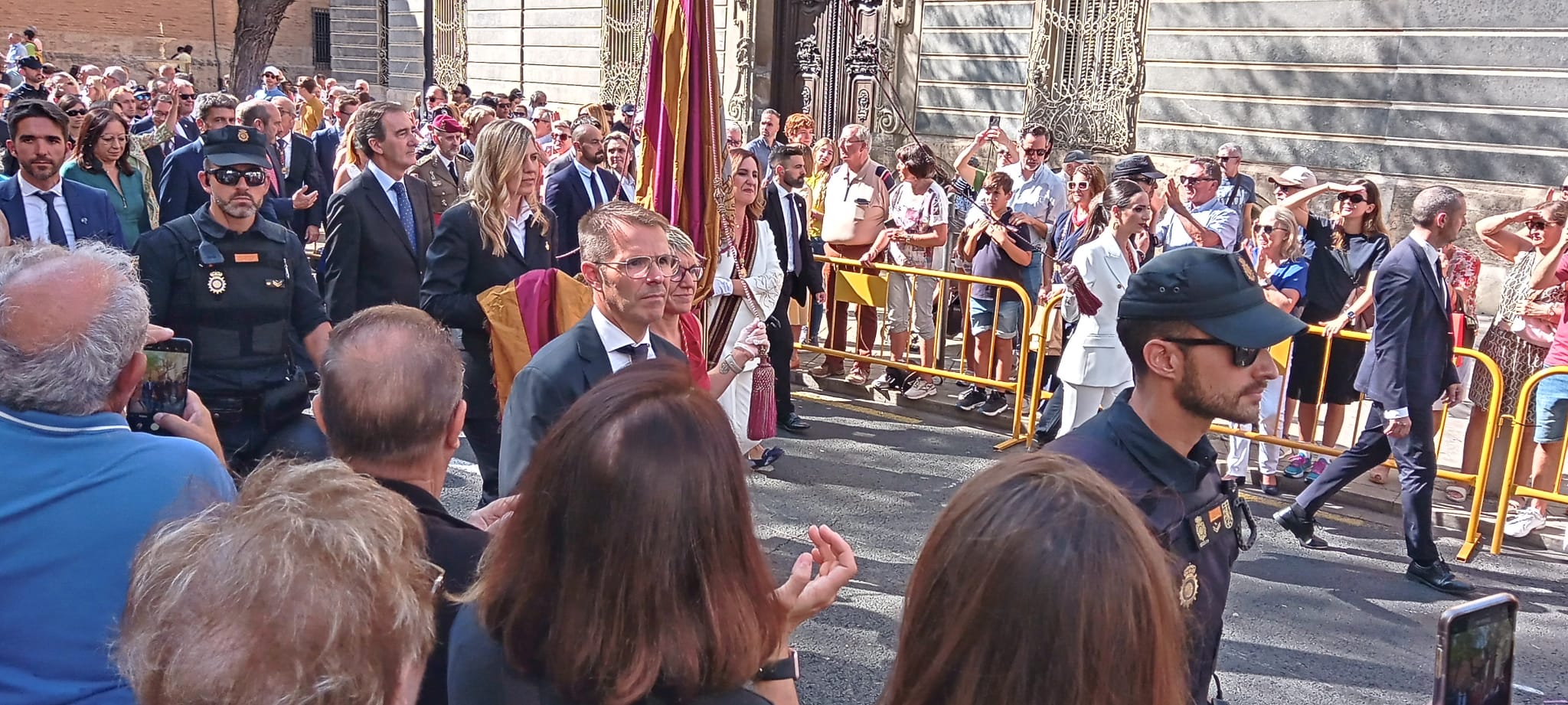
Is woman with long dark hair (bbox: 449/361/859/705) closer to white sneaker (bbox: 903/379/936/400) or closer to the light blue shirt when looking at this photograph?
the light blue shirt

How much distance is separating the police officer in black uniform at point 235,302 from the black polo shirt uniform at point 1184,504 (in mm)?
2752

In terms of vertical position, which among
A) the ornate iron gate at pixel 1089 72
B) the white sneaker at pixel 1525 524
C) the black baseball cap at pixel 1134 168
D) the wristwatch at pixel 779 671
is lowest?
the white sneaker at pixel 1525 524

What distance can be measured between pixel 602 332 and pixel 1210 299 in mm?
1757

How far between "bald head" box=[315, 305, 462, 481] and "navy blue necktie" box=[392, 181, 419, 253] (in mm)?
3736

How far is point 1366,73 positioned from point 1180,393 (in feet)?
42.0

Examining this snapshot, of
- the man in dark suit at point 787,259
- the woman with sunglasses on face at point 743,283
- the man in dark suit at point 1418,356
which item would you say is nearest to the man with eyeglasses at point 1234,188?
the man in dark suit at point 787,259

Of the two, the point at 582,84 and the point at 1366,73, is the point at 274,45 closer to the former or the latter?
the point at 582,84

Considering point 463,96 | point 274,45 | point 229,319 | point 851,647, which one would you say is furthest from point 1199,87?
point 274,45

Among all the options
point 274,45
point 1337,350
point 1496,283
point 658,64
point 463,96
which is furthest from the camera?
point 274,45

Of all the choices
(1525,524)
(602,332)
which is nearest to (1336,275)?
(1525,524)

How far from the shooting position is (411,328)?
2.64m

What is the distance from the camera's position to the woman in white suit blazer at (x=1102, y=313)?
6.45 m

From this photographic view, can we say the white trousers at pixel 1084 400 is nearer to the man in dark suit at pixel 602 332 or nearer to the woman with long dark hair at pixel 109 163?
the man in dark suit at pixel 602 332

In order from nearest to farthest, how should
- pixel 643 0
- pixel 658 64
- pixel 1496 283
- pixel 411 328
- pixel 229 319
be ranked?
pixel 411 328
pixel 229 319
pixel 658 64
pixel 1496 283
pixel 643 0
